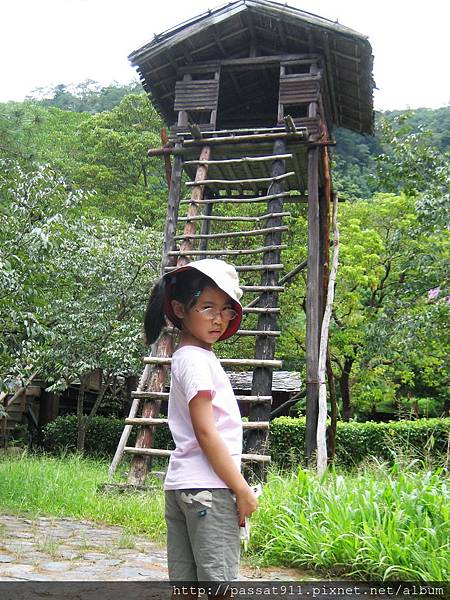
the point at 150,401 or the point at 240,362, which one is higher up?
the point at 240,362

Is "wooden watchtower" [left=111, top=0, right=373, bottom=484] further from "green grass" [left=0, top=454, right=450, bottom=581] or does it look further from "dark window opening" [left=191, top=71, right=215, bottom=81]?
"green grass" [left=0, top=454, right=450, bottom=581]

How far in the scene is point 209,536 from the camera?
2.12 meters

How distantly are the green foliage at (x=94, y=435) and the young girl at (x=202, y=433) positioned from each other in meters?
13.8

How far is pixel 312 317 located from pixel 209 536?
655cm

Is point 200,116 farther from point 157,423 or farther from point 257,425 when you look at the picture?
point 257,425

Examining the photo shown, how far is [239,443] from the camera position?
230cm

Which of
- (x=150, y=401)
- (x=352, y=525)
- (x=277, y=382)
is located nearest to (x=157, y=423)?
(x=150, y=401)

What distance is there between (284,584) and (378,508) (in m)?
0.83

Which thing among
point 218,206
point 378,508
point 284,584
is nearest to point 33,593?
point 284,584

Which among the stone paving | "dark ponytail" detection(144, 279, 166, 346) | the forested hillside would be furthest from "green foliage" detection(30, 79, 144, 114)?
"dark ponytail" detection(144, 279, 166, 346)

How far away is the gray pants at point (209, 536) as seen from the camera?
2.11 metres

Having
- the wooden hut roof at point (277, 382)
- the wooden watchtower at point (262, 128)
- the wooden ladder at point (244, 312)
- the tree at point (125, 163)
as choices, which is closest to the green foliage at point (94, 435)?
the wooden hut roof at point (277, 382)

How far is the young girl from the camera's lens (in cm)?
214

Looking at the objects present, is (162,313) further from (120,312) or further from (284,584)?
(120,312)
